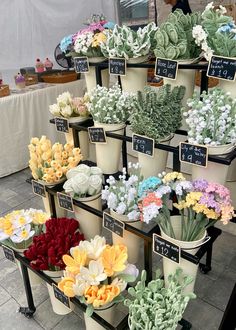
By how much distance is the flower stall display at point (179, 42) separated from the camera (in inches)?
47.1

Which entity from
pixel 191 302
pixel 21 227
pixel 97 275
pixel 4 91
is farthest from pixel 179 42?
pixel 4 91

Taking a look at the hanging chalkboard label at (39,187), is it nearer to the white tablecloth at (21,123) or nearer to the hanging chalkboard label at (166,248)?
the hanging chalkboard label at (166,248)

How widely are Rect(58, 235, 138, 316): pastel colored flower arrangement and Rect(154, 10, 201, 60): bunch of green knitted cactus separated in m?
0.77

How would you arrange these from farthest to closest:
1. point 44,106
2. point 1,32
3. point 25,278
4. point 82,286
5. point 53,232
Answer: point 1,32
point 44,106
point 25,278
point 53,232
point 82,286

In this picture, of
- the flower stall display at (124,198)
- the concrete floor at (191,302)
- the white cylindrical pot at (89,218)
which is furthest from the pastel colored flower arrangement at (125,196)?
the concrete floor at (191,302)

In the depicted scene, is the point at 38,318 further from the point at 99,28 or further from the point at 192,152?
the point at 99,28

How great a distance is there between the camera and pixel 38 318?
153cm

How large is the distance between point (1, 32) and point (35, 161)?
269 cm

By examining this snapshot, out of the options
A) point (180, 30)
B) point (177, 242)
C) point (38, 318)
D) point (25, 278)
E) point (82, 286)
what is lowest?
point (38, 318)

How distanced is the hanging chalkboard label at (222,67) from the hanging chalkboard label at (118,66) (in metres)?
0.42

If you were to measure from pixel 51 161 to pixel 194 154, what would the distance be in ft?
2.43

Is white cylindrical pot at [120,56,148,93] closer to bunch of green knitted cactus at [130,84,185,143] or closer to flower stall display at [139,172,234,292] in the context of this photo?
bunch of green knitted cactus at [130,84,185,143]

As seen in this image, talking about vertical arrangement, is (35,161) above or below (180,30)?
below

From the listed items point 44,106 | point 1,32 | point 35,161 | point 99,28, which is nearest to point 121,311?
point 35,161
